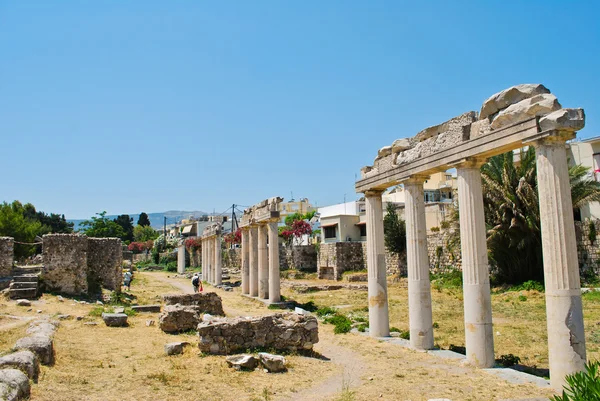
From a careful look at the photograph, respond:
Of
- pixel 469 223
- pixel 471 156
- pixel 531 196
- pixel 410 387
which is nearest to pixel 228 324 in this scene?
pixel 410 387

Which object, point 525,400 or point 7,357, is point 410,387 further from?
point 7,357

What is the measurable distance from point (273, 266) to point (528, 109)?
15.9 m

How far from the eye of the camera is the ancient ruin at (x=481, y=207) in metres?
7.99

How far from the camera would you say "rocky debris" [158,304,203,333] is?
14031 mm

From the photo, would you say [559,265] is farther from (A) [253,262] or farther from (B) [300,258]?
(B) [300,258]

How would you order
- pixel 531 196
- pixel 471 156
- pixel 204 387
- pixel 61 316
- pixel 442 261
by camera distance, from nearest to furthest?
pixel 204 387 < pixel 471 156 < pixel 61 316 < pixel 531 196 < pixel 442 261

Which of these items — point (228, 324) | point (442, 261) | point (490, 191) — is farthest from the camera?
point (442, 261)

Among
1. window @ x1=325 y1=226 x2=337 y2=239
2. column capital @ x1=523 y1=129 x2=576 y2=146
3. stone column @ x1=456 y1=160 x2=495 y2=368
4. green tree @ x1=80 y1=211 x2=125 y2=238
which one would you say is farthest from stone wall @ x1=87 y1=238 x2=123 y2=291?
green tree @ x1=80 y1=211 x2=125 y2=238

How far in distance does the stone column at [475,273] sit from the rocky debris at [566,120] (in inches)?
88.7

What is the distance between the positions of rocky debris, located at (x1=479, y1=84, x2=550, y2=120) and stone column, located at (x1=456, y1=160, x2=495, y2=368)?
118 cm

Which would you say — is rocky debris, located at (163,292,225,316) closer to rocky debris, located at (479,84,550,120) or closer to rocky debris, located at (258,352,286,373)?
rocky debris, located at (258,352,286,373)

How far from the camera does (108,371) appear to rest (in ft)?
30.0

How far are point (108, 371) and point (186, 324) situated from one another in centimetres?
510

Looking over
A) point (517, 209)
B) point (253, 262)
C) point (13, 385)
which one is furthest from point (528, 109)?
point (253, 262)
